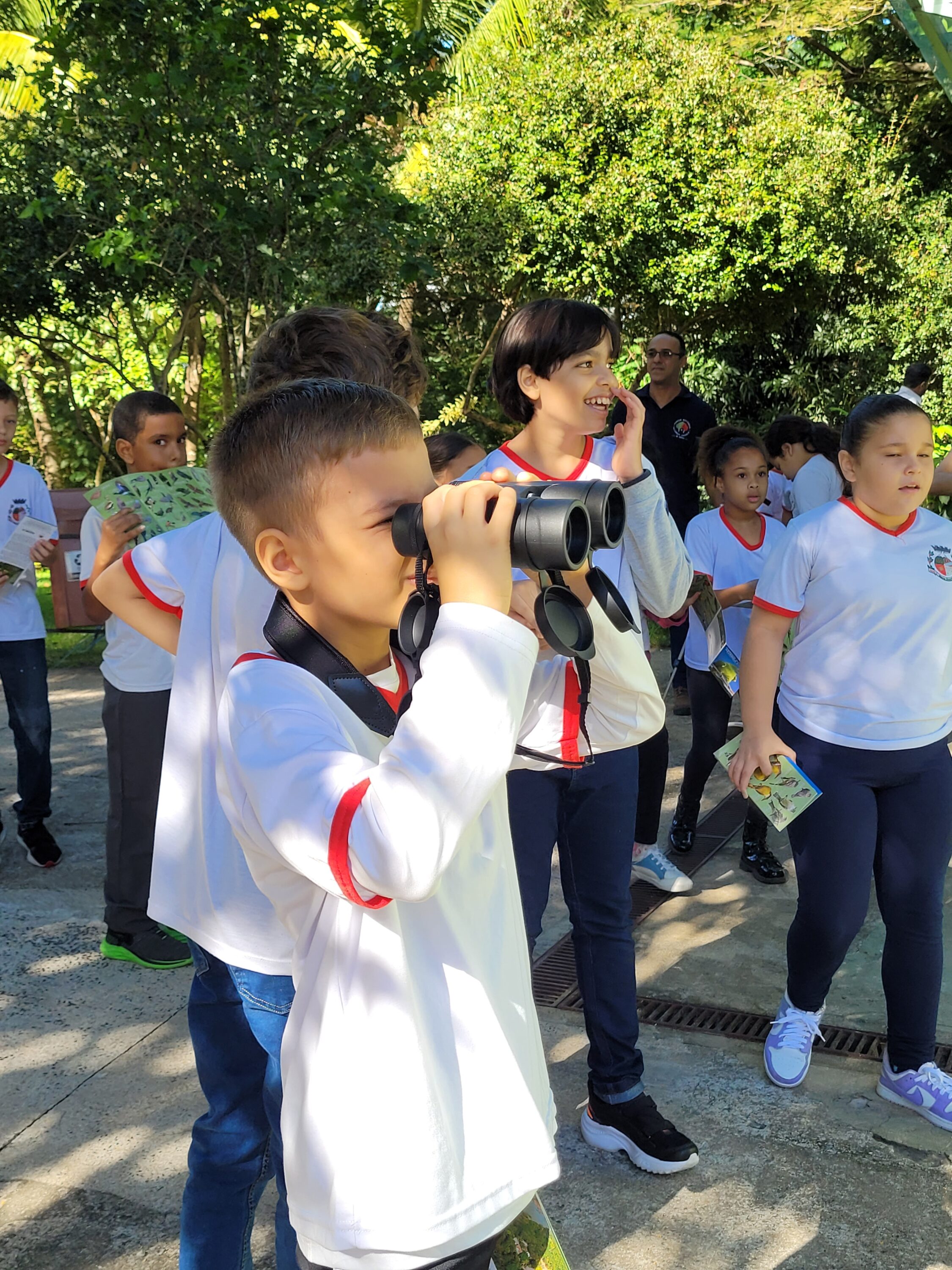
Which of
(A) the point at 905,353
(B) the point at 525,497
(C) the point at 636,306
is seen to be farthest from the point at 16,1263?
(A) the point at 905,353

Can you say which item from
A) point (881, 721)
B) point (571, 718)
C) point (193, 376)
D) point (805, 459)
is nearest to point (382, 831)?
point (571, 718)

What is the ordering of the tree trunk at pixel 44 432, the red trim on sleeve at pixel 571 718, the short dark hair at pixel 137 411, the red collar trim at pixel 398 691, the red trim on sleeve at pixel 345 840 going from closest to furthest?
the red trim on sleeve at pixel 345 840, the red collar trim at pixel 398 691, the red trim on sleeve at pixel 571 718, the short dark hair at pixel 137 411, the tree trunk at pixel 44 432

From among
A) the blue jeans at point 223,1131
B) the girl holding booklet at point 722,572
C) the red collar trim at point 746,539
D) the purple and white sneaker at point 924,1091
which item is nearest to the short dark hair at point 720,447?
the girl holding booklet at point 722,572

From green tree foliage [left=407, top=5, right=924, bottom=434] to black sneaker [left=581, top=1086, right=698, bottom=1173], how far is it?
32.8 feet

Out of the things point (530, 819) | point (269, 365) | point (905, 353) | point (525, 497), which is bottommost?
point (530, 819)

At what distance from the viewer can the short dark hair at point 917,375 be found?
8.05 m

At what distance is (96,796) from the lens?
6.40 m

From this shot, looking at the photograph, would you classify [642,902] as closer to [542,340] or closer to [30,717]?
[542,340]

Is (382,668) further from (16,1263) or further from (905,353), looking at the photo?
(905,353)

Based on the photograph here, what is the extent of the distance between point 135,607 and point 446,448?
65.2 inches

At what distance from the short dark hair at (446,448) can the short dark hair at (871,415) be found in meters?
1.16

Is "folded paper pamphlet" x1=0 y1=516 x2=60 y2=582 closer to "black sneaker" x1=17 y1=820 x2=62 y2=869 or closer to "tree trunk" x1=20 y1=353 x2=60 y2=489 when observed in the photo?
"black sneaker" x1=17 y1=820 x2=62 y2=869

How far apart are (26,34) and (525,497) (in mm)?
17765

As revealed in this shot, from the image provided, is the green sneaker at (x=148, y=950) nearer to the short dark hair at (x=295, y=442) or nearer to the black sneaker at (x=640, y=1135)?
the black sneaker at (x=640, y=1135)
